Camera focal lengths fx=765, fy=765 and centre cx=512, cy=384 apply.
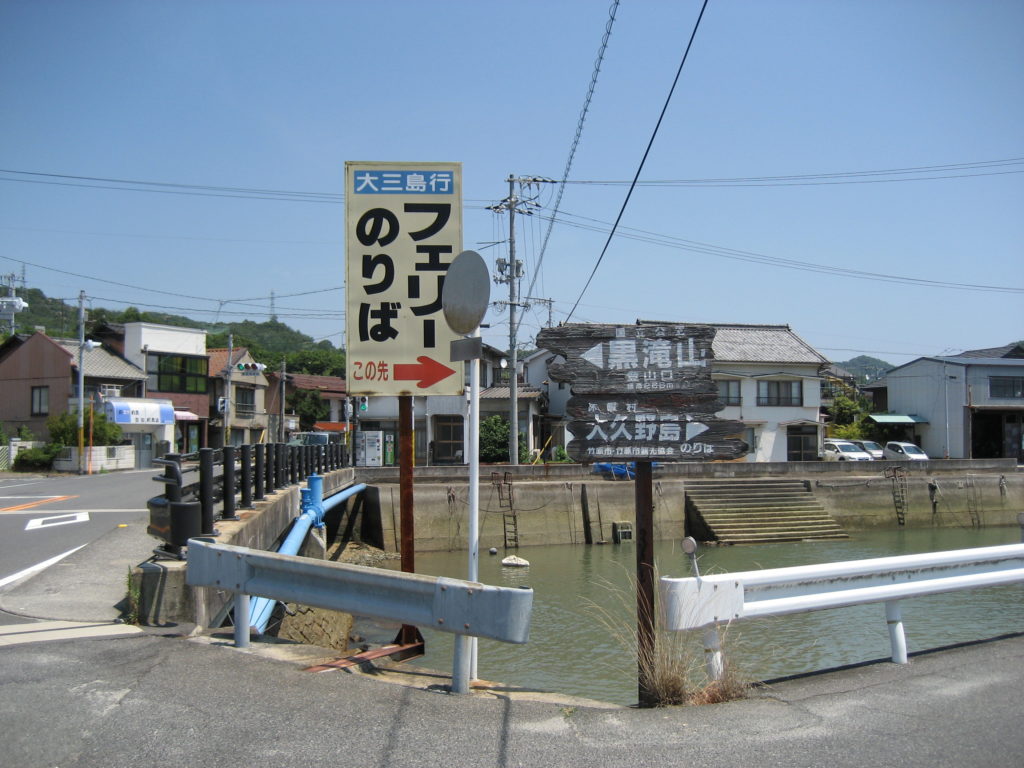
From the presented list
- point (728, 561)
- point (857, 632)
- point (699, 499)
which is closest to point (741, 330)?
point (699, 499)

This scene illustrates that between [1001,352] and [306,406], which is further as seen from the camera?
[306,406]

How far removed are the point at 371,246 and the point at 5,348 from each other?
143ft

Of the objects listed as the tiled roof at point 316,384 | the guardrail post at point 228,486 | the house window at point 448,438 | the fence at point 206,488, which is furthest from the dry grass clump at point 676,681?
the tiled roof at point 316,384

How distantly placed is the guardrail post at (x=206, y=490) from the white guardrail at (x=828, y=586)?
405 cm

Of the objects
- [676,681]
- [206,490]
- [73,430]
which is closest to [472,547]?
[676,681]

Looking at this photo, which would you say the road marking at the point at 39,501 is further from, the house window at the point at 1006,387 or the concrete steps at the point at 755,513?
the house window at the point at 1006,387

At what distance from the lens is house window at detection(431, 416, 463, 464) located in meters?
39.3

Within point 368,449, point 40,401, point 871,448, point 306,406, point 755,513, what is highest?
point 306,406

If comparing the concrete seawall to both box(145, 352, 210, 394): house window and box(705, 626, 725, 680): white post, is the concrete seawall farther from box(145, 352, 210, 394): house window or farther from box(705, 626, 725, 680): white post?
box(145, 352, 210, 394): house window

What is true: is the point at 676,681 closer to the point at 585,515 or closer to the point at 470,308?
the point at 470,308

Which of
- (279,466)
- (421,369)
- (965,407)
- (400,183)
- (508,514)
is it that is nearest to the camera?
(421,369)

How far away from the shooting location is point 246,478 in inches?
396

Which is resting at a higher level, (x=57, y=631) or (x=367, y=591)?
(x=367, y=591)

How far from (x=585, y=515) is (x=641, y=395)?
20.9 m
